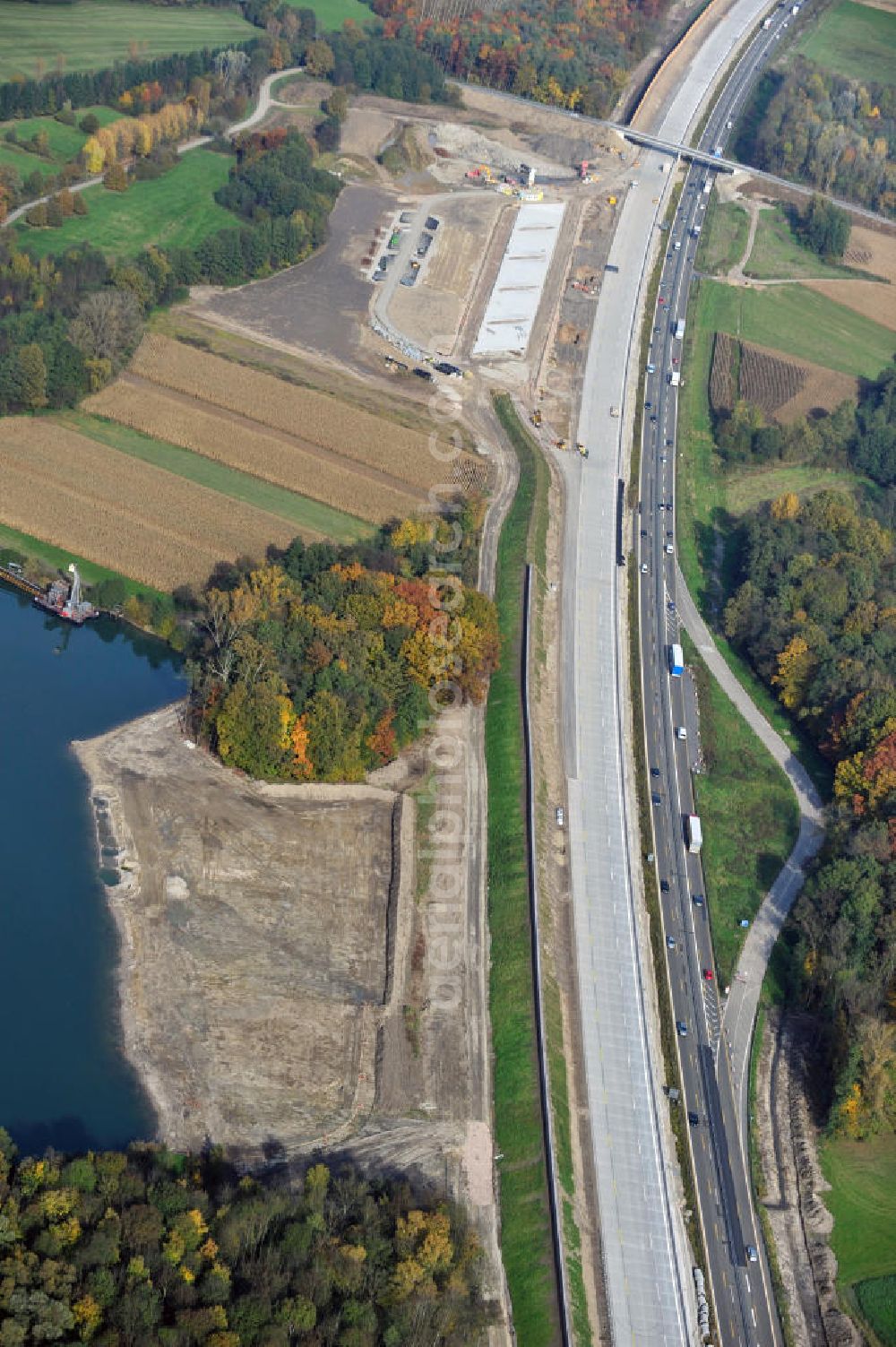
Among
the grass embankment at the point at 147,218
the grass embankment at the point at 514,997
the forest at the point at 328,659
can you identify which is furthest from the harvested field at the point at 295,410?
the forest at the point at 328,659

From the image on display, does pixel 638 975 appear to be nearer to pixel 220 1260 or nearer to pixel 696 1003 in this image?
pixel 696 1003

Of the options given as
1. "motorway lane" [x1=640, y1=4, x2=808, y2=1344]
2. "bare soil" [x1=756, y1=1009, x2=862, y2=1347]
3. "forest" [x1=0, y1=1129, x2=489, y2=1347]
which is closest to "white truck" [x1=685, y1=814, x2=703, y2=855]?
"motorway lane" [x1=640, y1=4, x2=808, y2=1344]

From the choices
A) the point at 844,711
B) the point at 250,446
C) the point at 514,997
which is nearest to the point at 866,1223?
the point at 514,997

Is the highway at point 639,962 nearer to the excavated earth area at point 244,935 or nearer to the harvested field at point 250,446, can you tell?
the excavated earth area at point 244,935

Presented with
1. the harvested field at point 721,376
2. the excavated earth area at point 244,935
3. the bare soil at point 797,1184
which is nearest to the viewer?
the bare soil at point 797,1184

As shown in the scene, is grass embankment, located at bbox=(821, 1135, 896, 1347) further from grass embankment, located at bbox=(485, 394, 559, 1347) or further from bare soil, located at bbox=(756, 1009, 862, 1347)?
grass embankment, located at bbox=(485, 394, 559, 1347)

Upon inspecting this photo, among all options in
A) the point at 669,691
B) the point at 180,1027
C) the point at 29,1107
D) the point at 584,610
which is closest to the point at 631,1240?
the point at 180,1027
